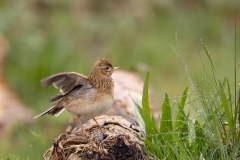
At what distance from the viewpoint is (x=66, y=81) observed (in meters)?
5.07

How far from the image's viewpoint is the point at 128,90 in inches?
256

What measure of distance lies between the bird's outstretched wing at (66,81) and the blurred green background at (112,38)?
3.18m

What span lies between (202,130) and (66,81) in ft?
4.18

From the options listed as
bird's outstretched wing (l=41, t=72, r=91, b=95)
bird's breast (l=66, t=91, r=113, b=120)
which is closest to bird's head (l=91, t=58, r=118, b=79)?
bird's outstretched wing (l=41, t=72, r=91, b=95)

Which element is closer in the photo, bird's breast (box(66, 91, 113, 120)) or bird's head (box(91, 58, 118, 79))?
bird's breast (box(66, 91, 113, 120))

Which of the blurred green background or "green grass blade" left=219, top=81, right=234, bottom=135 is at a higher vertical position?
the blurred green background

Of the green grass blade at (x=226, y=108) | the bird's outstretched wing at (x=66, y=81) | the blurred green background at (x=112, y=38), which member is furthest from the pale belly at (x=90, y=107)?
the blurred green background at (x=112, y=38)

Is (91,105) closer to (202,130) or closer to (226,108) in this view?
(202,130)

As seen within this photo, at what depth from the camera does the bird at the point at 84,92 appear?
497cm

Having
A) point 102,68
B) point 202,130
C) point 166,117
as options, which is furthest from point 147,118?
point 102,68

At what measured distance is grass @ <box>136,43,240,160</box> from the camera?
4078mm

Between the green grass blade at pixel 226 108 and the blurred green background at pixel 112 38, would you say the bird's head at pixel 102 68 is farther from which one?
the blurred green background at pixel 112 38

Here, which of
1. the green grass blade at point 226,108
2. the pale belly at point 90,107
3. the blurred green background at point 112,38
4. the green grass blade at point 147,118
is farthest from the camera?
the blurred green background at point 112,38

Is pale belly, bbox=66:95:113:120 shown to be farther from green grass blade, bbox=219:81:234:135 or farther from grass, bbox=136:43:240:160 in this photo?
green grass blade, bbox=219:81:234:135
